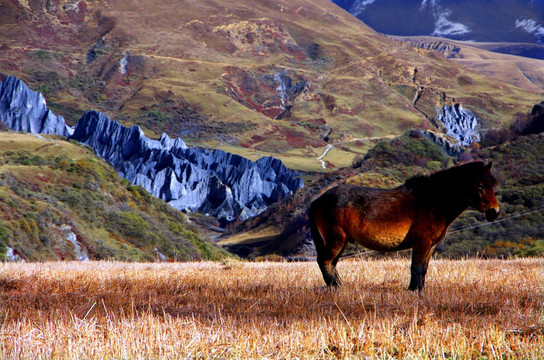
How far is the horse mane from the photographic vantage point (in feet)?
23.4

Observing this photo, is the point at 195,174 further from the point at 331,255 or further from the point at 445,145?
the point at 331,255

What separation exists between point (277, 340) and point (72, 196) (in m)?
36.2

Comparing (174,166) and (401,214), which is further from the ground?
(401,214)

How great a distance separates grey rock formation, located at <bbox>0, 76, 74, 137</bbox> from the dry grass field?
390 ft

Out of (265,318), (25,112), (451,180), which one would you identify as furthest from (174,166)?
(265,318)

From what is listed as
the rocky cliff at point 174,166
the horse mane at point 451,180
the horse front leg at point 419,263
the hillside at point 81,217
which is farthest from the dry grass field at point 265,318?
the rocky cliff at point 174,166

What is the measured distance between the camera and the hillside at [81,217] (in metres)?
28.5

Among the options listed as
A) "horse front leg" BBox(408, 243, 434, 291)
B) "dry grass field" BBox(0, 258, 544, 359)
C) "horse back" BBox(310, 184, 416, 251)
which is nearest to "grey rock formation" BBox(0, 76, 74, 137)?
"dry grass field" BBox(0, 258, 544, 359)

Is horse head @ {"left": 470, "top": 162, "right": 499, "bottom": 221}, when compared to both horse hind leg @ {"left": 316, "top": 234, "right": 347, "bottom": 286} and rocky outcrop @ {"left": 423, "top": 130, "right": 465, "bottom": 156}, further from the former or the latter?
rocky outcrop @ {"left": 423, "top": 130, "right": 465, "bottom": 156}

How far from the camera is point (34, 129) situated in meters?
114

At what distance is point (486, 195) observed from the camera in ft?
23.1

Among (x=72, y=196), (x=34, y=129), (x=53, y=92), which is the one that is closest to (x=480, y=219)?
(x=72, y=196)

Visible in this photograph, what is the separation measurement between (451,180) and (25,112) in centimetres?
12484

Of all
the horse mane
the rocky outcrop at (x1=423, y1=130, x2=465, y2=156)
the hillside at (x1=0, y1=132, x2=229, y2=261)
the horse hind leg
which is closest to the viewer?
the horse mane
